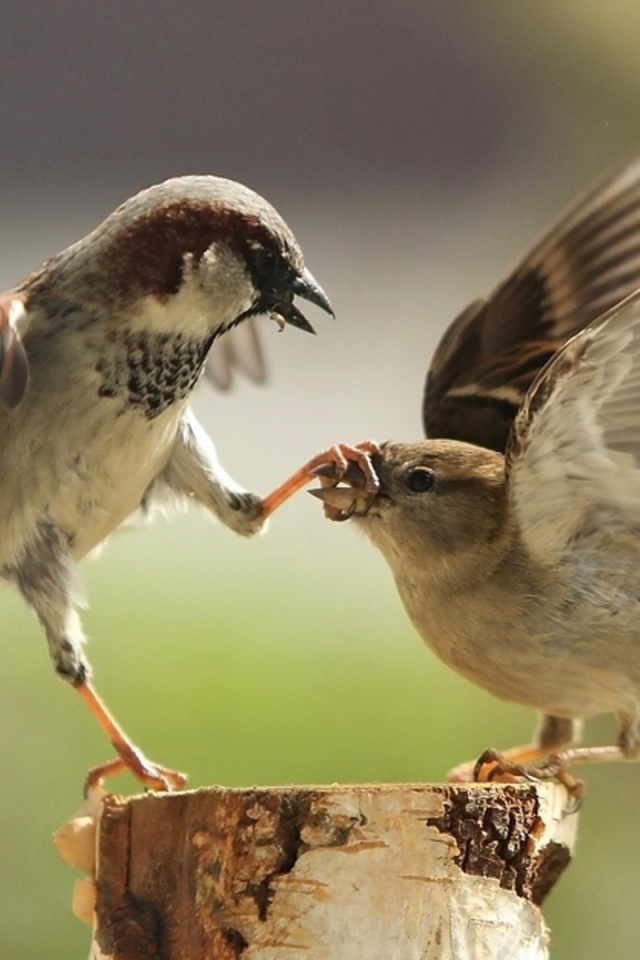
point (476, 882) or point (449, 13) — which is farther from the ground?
point (449, 13)

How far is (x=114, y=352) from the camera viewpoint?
1198 mm

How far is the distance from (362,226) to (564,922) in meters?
1.31

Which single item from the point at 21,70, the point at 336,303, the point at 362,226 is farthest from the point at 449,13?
the point at 21,70

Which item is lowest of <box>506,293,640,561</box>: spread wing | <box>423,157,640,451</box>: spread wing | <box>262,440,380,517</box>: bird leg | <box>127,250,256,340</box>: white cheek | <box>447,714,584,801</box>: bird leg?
<box>447,714,584,801</box>: bird leg

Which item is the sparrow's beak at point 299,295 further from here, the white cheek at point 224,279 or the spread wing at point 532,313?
the spread wing at point 532,313

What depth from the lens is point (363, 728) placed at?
2178 mm

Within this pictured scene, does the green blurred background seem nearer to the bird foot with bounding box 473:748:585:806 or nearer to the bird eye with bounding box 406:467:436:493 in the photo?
the bird eye with bounding box 406:467:436:493

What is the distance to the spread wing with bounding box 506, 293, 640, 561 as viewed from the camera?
113 centimetres

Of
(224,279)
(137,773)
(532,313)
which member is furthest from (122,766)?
(532,313)

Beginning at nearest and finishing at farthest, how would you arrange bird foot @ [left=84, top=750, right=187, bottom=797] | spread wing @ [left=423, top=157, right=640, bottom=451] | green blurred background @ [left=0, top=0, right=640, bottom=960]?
bird foot @ [left=84, top=750, right=187, bottom=797]
spread wing @ [left=423, top=157, right=640, bottom=451]
green blurred background @ [left=0, top=0, right=640, bottom=960]

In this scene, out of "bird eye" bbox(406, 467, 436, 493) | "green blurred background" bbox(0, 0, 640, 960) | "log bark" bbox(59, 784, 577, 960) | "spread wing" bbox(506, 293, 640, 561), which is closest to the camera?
"log bark" bbox(59, 784, 577, 960)

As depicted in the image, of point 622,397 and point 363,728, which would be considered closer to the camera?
point 622,397

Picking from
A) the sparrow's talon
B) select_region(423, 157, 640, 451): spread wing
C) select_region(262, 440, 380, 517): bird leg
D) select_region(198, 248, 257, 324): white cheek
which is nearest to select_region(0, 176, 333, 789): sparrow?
select_region(198, 248, 257, 324): white cheek

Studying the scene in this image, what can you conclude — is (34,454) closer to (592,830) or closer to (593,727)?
(593,727)
